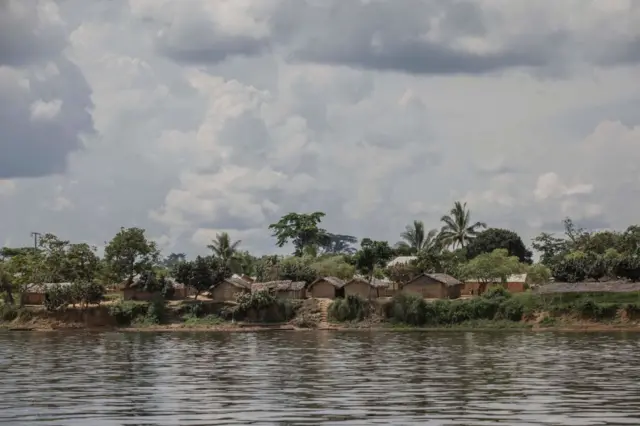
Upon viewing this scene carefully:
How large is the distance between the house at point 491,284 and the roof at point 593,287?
18.6 m

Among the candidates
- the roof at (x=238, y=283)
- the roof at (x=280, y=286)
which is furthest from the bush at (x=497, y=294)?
the roof at (x=238, y=283)

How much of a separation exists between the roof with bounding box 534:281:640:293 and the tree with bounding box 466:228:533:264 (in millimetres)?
52080

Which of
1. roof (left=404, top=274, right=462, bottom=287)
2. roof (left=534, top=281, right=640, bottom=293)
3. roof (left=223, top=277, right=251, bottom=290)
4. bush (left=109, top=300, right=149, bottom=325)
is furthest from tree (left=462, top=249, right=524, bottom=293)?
bush (left=109, top=300, right=149, bottom=325)

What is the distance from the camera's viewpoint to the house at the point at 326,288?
11331 cm

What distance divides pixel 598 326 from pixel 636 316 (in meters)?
3.46

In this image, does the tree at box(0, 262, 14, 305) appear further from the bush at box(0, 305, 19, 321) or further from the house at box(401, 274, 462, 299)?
the house at box(401, 274, 462, 299)

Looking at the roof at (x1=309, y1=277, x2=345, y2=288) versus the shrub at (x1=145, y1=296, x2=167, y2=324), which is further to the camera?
the roof at (x1=309, y1=277, x2=345, y2=288)

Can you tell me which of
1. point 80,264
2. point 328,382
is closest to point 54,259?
point 80,264

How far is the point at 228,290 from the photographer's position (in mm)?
115875

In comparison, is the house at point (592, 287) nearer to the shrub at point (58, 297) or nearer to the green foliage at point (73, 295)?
the green foliage at point (73, 295)

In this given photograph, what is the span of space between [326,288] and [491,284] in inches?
780

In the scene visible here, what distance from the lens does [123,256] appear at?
121 metres

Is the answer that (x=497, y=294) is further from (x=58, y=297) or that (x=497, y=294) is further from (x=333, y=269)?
(x=58, y=297)

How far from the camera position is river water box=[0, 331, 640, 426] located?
31688mm
